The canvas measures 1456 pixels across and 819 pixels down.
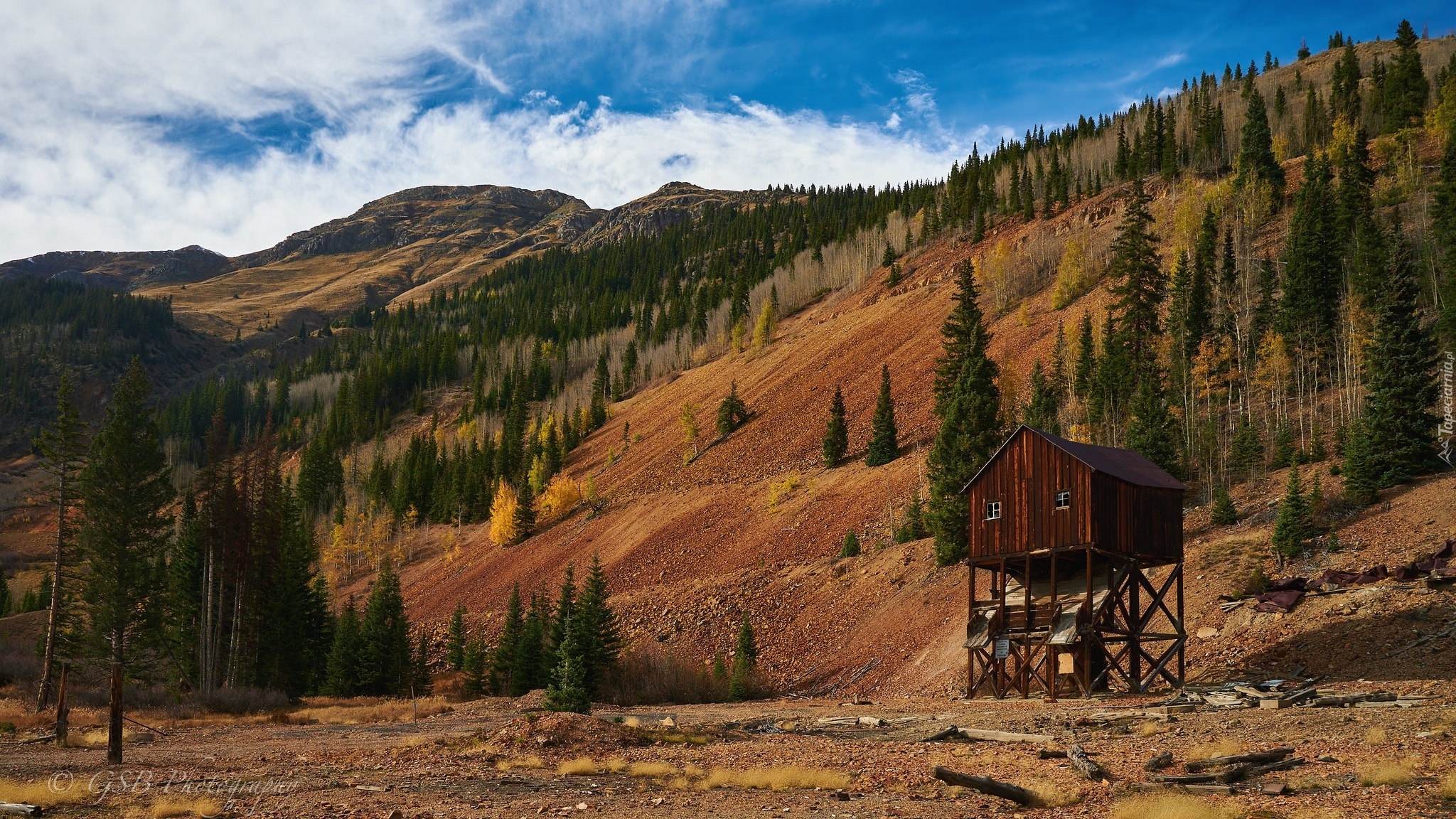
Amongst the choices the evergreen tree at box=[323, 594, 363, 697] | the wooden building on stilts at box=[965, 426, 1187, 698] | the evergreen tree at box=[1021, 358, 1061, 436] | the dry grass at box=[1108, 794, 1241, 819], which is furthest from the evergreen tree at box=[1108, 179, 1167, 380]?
the dry grass at box=[1108, 794, 1241, 819]

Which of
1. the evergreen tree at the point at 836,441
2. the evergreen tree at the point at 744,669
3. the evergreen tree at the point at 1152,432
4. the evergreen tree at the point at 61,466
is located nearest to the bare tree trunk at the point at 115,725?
the evergreen tree at the point at 61,466

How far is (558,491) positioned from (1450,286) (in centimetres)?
7225

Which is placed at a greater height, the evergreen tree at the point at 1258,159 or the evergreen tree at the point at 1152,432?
the evergreen tree at the point at 1258,159

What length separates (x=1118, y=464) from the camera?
3250 centimetres

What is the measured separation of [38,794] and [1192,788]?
1818cm

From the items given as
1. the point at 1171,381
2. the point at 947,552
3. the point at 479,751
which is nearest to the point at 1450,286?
the point at 1171,381

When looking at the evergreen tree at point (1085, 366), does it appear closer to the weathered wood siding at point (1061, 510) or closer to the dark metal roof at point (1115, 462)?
the dark metal roof at point (1115, 462)

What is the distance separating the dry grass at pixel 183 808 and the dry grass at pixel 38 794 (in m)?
1.77

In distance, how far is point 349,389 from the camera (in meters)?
187

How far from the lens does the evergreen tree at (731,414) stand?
92.1 metres

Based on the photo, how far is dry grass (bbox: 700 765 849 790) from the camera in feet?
55.4

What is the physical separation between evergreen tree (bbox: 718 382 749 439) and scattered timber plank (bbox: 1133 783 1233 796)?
76142 millimetres

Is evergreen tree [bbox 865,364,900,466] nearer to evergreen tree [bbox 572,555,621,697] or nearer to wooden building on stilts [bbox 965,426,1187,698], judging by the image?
evergreen tree [bbox 572,555,621,697]

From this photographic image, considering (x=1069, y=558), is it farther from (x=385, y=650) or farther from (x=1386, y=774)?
(x=385, y=650)
